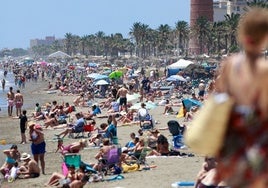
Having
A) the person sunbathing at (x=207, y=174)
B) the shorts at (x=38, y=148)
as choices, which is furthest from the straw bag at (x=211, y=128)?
the shorts at (x=38, y=148)

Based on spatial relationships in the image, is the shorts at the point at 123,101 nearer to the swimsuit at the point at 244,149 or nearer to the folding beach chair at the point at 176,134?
the folding beach chair at the point at 176,134

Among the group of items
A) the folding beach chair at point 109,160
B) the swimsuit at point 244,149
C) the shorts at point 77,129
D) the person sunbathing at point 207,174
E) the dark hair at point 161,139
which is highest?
the swimsuit at point 244,149

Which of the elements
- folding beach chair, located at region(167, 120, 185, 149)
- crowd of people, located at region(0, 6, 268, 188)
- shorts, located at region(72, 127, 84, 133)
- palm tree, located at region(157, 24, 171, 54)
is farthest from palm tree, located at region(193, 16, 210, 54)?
folding beach chair, located at region(167, 120, 185, 149)

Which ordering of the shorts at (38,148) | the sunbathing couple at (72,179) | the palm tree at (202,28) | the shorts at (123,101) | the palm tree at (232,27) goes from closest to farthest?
the sunbathing couple at (72,179)
the shorts at (38,148)
the shorts at (123,101)
the palm tree at (232,27)
the palm tree at (202,28)

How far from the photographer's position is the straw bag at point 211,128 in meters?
2.83

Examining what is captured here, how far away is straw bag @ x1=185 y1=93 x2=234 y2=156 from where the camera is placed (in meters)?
2.83

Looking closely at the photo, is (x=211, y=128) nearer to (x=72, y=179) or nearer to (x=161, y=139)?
(x=72, y=179)

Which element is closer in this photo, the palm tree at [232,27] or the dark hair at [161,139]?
the dark hair at [161,139]

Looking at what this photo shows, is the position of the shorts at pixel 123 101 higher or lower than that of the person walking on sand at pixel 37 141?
lower

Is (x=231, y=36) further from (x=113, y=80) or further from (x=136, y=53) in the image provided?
(x=136, y=53)

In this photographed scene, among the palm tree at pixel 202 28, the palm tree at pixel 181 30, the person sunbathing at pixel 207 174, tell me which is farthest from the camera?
the palm tree at pixel 181 30

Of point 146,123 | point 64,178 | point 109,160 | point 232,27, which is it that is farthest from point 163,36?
point 64,178

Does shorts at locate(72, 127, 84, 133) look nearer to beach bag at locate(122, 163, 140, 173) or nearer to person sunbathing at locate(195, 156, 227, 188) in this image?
beach bag at locate(122, 163, 140, 173)

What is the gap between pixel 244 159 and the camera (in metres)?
2.79
